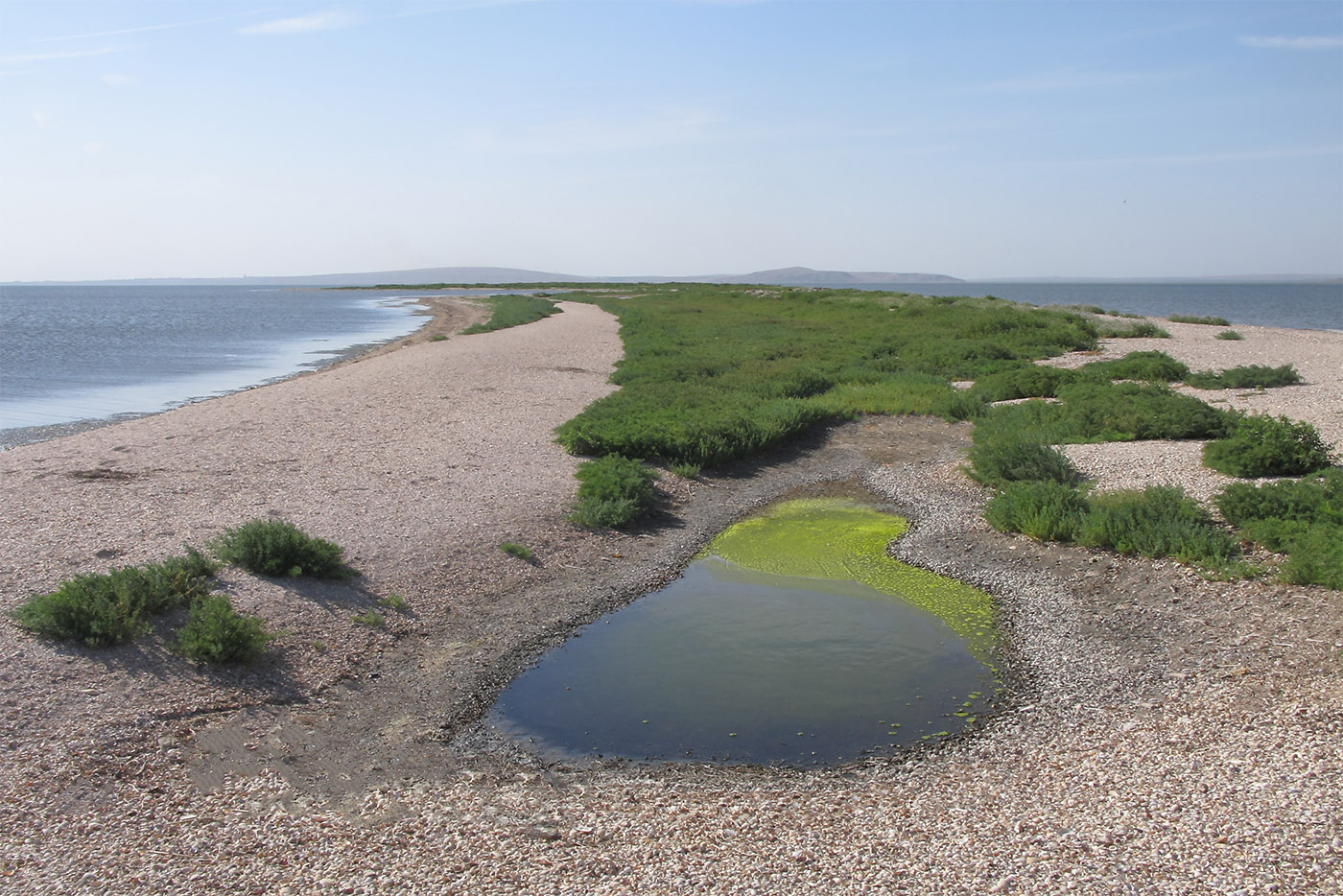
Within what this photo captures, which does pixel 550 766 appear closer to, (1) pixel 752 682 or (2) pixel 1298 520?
(1) pixel 752 682

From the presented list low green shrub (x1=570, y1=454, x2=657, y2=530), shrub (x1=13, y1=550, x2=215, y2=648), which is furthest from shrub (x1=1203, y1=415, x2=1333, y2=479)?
shrub (x1=13, y1=550, x2=215, y2=648)

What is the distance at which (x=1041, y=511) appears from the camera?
34.4 feet

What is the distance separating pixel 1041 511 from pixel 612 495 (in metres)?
5.23

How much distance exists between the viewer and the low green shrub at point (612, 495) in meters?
11.3

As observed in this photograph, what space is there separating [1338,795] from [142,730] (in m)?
7.41

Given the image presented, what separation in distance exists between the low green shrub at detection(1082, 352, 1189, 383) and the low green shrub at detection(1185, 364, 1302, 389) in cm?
84

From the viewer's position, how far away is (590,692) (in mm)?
7250

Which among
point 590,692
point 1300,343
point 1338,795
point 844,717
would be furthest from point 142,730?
point 1300,343

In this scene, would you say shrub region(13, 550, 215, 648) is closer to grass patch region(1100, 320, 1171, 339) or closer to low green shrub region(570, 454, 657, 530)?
low green shrub region(570, 454, 657, 530)

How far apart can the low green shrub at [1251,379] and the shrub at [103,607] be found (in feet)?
67.3

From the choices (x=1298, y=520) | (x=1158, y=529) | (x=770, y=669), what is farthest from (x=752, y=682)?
(x=1298, y=520)

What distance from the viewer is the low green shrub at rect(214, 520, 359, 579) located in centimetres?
855

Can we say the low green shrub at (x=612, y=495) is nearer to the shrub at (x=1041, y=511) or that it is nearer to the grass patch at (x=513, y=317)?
the shrub at (x=1041, y=511)

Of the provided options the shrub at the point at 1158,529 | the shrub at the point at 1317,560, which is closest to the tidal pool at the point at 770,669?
the shrub at the point at 1158,529
